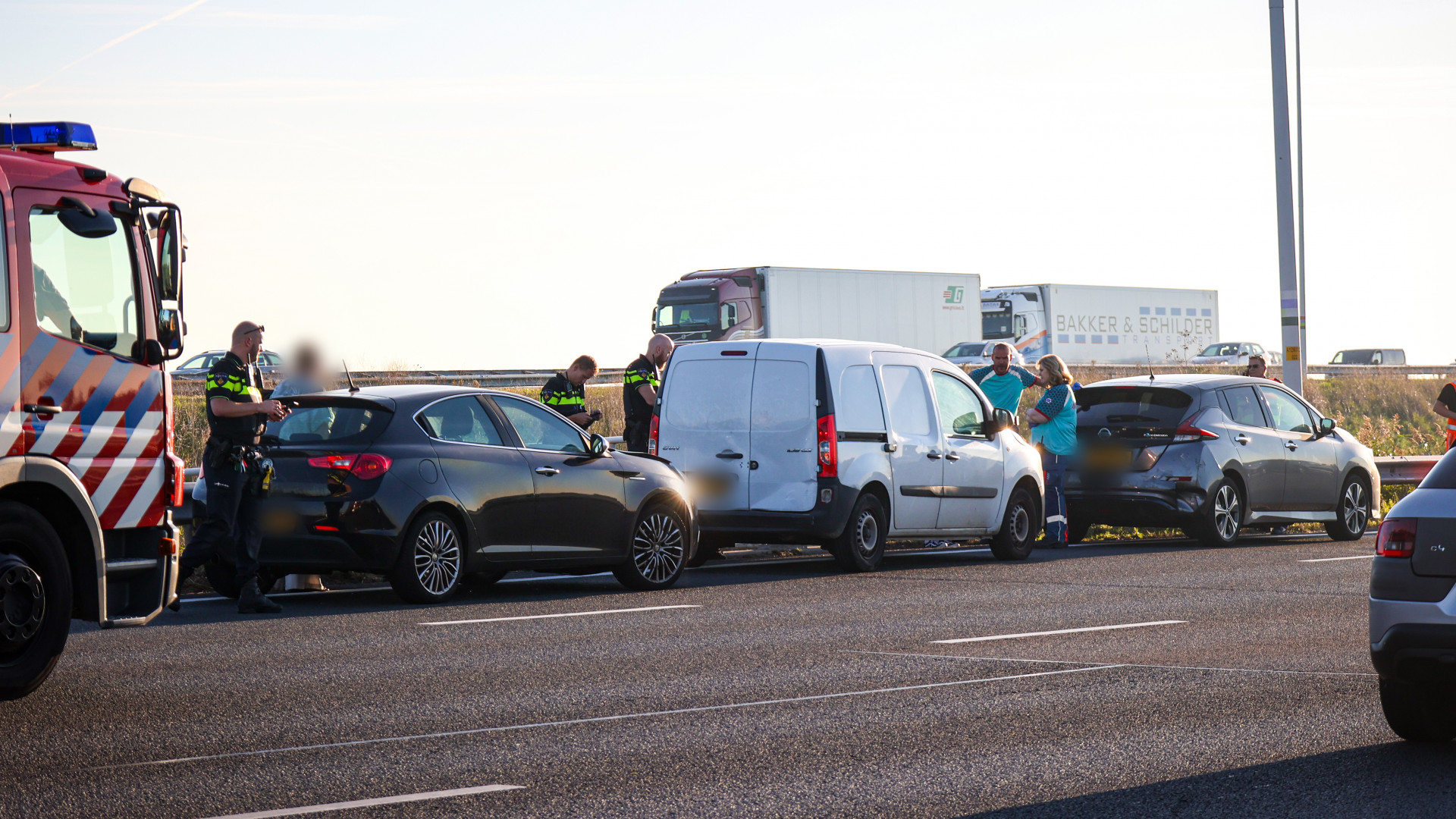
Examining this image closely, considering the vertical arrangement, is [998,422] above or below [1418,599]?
above

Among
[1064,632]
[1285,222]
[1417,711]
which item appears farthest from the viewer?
[1285,222]

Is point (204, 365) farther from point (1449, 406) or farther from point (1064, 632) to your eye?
point (1064, 632)

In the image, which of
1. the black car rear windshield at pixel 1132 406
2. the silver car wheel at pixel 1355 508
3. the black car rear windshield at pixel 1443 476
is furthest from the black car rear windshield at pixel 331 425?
the silver car wheel at pixel 1355 508

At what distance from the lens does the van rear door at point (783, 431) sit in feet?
44.3

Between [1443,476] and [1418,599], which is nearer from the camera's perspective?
[1418,599]

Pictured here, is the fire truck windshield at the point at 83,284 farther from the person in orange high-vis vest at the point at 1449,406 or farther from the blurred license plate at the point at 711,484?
the person in orange high-vis vest at the point at 1449,406

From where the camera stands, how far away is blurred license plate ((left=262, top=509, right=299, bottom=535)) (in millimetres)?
11164

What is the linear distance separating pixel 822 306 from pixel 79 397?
1566 inches

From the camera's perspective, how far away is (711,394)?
13.9 metres

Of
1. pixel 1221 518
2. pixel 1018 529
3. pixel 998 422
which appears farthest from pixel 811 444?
pixel 1221 518

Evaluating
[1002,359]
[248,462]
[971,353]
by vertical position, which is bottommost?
[248,462]

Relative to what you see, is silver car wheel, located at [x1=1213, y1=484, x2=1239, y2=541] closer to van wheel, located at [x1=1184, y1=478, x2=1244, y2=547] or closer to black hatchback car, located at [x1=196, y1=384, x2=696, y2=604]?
van wheel, located at [x1=1184, y1=478, x2=1244, y2=547]

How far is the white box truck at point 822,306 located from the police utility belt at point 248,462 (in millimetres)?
28436

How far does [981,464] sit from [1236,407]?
135 inches
